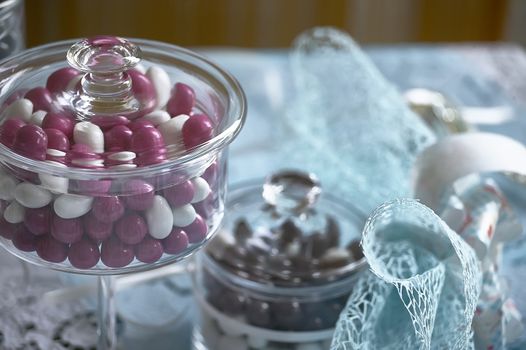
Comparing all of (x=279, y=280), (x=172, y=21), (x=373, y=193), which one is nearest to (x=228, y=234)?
(x=279, y=280)

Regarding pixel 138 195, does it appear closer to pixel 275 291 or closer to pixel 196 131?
pixel 196 131

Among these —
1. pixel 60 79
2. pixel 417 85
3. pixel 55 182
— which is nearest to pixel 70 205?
pixel 55 182

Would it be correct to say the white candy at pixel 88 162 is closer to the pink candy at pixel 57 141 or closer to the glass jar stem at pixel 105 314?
the pink candy at pixel 57 141

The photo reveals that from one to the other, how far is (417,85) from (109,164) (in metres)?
0.66

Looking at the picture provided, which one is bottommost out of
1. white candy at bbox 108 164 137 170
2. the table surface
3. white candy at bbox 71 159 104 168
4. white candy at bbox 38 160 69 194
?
the table surface

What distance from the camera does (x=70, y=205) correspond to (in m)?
0.51

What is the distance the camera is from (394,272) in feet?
2.15

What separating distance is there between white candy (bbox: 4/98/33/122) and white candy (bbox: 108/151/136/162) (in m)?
0.07

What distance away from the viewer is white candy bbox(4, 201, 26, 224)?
20.7 inches

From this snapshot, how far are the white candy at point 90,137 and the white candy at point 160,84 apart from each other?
6 centimetres

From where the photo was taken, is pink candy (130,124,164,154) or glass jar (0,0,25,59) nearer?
pink candy (130,124,164,154)

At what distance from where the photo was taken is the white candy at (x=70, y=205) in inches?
20.1

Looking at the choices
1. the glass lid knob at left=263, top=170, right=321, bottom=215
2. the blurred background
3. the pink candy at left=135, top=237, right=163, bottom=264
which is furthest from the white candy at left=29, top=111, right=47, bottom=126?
the blurred background

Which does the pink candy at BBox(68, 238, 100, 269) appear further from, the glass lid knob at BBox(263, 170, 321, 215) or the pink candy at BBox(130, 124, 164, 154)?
the glass lid knob at BBox(263, 170, 321, 215)
